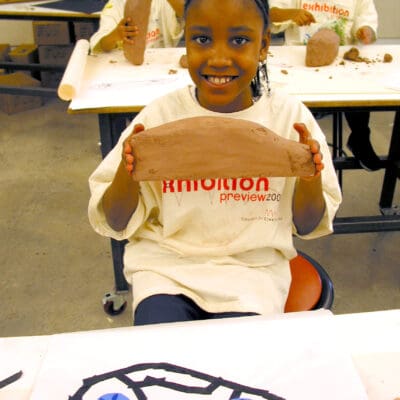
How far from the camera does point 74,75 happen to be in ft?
5.86

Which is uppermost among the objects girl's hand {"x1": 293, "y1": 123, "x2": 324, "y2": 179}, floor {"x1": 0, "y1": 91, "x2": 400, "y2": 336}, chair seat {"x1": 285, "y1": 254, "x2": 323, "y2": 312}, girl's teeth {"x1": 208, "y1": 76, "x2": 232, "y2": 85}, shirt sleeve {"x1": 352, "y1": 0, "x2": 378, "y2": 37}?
girl's teeth {"x1": 208, "y1": 76, "x2": 232, "y2": 85}

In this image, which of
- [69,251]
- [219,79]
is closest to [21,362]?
[219,79]

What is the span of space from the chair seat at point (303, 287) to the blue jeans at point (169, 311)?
16cm

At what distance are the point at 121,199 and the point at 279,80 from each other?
105 centimetres

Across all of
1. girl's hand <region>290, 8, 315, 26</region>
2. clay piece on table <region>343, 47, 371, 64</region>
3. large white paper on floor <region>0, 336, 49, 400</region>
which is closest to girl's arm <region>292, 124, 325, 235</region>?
large white paper on floor <region>0, 336, 49, 400</region>

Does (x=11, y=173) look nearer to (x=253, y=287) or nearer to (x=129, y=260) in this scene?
(x=129, y=260)

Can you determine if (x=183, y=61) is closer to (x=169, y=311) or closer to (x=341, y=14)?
(x=341, y=14)

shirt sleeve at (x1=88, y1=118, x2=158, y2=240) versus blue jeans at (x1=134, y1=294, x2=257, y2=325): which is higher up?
shirt sleeve at (x1=88, y1=118, x2=158, y2=240)

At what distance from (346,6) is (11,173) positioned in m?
2.04

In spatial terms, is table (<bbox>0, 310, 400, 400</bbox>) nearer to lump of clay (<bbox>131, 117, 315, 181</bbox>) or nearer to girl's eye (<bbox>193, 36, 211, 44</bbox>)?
lump of clay (<bbox>131, 117, 315, 181</bbox>)

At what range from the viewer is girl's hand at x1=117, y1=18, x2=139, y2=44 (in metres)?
A: 1.95

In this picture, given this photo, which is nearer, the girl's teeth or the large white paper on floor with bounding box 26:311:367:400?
the large white paper on floor with bounding box 26:311:367:400

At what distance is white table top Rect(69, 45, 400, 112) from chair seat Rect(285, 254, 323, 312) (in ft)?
2.17

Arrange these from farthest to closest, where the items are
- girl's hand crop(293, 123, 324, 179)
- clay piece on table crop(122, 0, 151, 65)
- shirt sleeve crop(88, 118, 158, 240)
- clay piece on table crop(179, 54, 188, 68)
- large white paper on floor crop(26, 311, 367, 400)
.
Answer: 1. clay piece on table crop(179, 54, 188, 68)
2. clay piece on table crop(122, 0, 151, 65)
3. shirt sleeve crop(88, 118, 158, 240)
4. girl's hand crop(293, 123, 324, 179)
5. large white paper on floor crop(26, 311, 367, 400)
